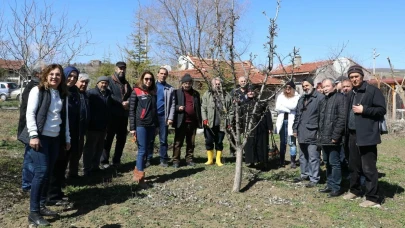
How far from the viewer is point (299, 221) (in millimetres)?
4641

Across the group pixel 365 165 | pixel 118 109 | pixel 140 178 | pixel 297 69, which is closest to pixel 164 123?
pixel 118 109

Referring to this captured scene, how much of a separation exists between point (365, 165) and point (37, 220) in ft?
14.0

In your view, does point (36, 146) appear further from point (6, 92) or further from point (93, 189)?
point (6, 92)

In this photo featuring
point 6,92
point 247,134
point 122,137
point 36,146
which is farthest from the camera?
point 6,92

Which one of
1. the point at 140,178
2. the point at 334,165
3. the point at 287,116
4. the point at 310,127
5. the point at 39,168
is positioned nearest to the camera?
the point at 39,168

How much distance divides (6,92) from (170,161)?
33.2 meters

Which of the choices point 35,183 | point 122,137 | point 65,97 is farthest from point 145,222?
point 122,137

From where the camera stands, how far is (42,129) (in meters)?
4.14

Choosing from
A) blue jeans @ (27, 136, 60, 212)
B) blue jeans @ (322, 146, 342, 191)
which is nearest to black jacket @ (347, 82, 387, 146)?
blue jeans @ (322, 146, 342, 191)

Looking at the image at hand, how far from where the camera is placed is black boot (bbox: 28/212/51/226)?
13.8 feet

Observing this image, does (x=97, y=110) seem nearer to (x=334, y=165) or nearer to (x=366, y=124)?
(x=334, y=165)

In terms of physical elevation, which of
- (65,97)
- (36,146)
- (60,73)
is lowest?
(36,146)

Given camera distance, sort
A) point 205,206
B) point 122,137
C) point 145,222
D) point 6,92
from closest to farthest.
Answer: point 145,222 < point 205,206 < point 122,137 < point 6,92

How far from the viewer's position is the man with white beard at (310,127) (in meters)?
6.25
